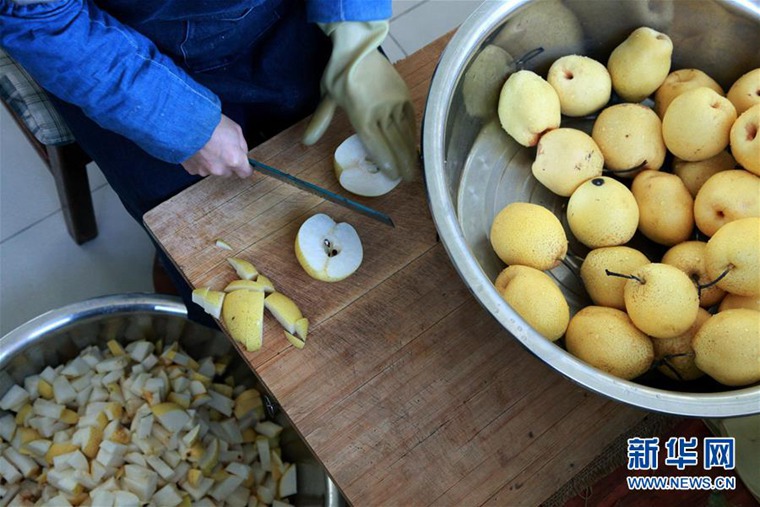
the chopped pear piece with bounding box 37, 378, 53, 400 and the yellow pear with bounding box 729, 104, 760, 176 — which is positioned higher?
the yellow pear with bounding box 729, 104, 760, 176

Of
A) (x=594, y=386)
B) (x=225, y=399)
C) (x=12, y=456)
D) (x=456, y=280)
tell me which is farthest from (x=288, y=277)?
(x=12, y=456)

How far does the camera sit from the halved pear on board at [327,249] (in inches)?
32.8

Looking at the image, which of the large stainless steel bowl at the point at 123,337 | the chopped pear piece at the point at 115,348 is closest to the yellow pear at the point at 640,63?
the large stainless steel bowl at the point at 123,337

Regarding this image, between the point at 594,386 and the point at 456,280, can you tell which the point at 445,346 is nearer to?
the point at 456,280

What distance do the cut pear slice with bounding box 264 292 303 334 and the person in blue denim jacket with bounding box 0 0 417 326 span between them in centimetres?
17

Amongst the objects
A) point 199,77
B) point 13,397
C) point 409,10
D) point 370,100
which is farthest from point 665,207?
point 409,10

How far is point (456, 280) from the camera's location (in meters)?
0.85

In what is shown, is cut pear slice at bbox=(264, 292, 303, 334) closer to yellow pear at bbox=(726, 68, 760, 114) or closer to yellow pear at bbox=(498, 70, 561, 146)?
yellow pear at bbox=(498, 70, 561, 146)

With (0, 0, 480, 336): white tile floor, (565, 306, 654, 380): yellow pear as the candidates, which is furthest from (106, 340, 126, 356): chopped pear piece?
(565, 306, 654, 380): yellow pear

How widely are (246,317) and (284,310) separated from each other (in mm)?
40

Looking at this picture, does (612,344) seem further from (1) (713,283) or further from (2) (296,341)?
(2) (296,341)

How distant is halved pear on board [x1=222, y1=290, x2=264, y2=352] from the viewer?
2.62 feet

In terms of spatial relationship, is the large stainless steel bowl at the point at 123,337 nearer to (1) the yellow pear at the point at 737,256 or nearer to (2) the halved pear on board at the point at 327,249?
(2) the halved pear on board at the point at 327,249

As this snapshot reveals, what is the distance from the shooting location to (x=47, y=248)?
60.6 inches
